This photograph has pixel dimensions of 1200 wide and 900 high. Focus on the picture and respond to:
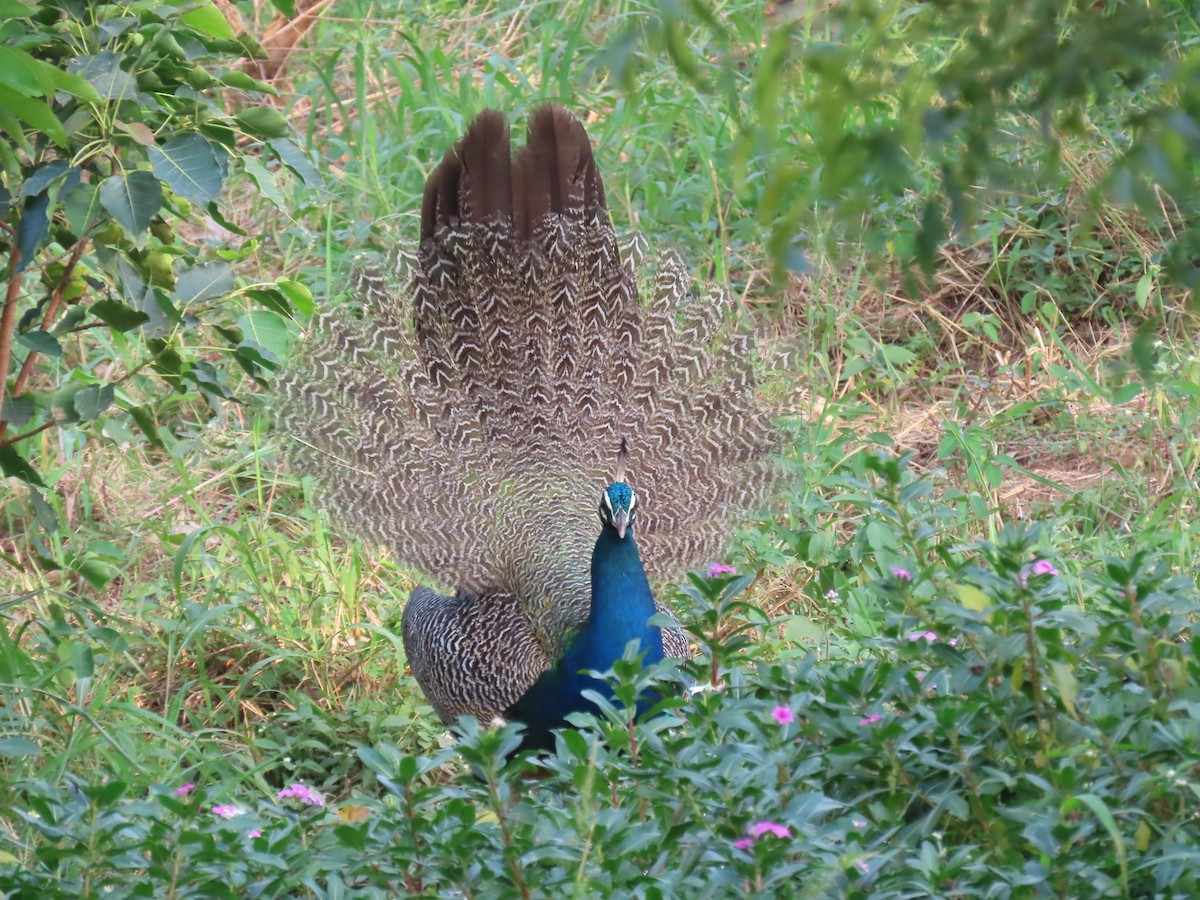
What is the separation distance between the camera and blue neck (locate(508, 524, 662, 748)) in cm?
382

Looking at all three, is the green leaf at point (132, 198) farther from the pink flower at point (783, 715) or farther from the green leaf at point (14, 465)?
the pink flower at point (783, 715)

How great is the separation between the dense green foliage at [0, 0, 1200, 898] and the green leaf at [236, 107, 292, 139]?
10 mm

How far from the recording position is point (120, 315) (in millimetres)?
3027

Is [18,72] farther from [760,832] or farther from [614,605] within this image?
[614,605]

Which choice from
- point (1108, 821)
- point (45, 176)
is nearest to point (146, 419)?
point (45, 176)

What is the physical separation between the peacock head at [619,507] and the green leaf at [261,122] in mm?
1312

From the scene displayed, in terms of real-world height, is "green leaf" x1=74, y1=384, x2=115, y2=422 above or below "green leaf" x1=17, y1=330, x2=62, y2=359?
below

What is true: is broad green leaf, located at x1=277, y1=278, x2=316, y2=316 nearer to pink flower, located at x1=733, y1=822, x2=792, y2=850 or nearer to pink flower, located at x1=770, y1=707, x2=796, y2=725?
pink flower, located at x1=770, y1=707, x2=796, y2=725

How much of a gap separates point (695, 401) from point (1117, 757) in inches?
115

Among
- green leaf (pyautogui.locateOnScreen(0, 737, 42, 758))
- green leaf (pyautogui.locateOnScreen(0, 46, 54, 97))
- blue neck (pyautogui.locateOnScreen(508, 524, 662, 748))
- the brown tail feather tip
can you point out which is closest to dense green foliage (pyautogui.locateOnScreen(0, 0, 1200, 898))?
green leaf (pyautogui.locateOnScreen(0, 46, 54, 97))

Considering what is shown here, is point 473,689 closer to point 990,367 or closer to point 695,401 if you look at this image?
point 695,401

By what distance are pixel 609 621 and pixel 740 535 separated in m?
0.97

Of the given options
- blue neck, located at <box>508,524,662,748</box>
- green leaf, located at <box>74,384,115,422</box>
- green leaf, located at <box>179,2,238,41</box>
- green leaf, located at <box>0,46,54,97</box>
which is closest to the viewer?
green leaf, located at <box>0,46,54,97</box>

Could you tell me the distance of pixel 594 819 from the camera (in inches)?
76.4
